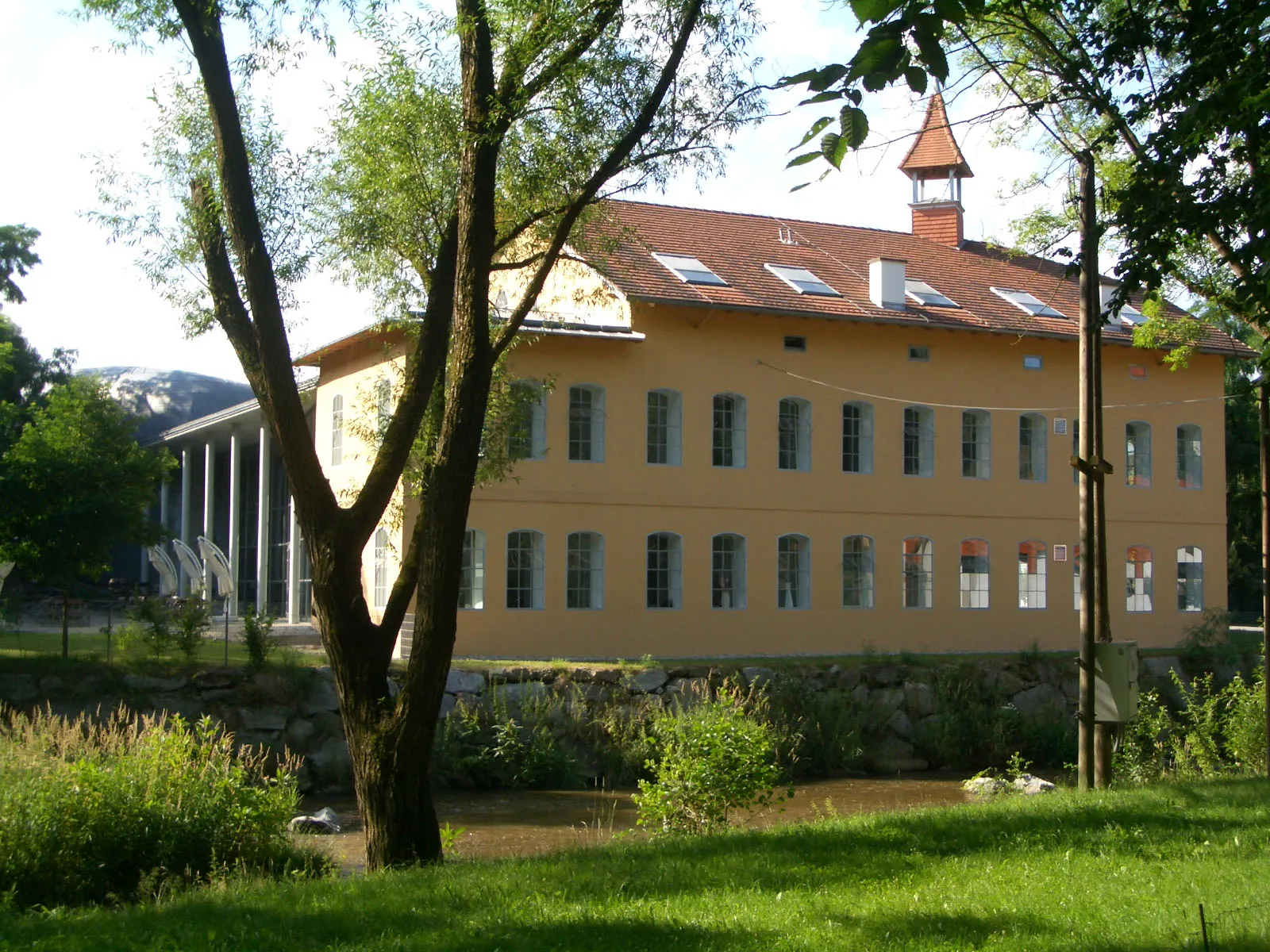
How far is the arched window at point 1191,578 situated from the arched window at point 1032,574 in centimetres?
399

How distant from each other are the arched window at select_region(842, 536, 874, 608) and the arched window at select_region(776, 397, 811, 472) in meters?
1.87

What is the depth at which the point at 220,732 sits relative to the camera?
1722 cm

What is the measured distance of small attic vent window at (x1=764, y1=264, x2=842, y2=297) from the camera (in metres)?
26.7

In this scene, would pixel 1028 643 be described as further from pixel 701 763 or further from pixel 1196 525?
pixel 701 763

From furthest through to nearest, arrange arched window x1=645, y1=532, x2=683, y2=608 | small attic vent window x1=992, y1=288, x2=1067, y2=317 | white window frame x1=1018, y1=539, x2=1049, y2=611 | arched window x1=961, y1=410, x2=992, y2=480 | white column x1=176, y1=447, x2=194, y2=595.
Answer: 1. white column x1=176, y1=447, x2=194, y2=595
2. small attic vent window x1=992, y1=288, x2=1067, y2=317
3. white window frame x1=1018, y1=539, x2=1049, y2=611
4. arched window x1=961, y1=410, x2=992, y2=480
5. arched window x1=645, y1=532, x2=683, y2=608

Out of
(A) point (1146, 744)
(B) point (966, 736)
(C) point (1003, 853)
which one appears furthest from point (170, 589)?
(C) point (1003, 853)

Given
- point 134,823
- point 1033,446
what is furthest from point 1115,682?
point 1033,446

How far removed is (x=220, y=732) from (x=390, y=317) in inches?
243

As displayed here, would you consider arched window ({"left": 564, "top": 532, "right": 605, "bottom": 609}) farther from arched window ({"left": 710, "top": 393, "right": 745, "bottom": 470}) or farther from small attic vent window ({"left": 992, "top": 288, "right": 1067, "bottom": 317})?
small attic vent window ({"left": 992, "top": 288, "right": 1067, "bottom": 317})

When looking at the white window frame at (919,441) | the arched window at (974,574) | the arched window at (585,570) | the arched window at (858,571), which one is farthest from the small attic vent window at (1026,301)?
the arched window at (585,570)

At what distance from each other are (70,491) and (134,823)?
1190 cm

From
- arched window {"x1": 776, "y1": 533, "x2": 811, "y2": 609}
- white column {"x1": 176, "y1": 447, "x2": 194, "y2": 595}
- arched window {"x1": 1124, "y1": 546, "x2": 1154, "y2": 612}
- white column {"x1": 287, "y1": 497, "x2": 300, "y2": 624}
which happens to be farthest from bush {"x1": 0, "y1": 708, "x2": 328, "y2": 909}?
white column {"x1": 176, "y1": 447, "x2": 194, "y2": 595}

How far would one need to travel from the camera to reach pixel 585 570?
24.0 metres

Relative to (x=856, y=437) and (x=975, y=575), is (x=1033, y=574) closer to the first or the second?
(x=975, y=575)
